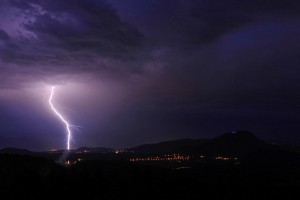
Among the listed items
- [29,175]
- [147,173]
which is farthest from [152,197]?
[29,175]

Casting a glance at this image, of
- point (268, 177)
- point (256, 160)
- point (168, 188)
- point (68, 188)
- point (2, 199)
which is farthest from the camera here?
point (256, 160)

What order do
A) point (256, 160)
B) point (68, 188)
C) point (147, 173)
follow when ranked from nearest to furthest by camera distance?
point (68, 188) < point (147, 173) < point (256, 160)

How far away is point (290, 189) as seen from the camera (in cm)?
9244

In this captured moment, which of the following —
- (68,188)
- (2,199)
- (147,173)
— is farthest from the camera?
(147,173)

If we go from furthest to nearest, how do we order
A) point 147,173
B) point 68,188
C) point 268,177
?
point 268,177
point 147,173
point 68,188

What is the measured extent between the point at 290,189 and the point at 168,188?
1154 inches

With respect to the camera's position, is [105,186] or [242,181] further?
[242,181]

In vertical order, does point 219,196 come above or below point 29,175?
below

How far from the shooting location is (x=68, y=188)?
264 ft

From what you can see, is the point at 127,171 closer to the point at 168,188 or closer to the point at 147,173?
the point at 147,173

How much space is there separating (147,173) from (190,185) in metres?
14.0

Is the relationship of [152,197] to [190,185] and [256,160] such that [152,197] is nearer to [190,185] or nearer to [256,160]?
[190,185]

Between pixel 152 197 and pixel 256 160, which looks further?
pixel 256 160

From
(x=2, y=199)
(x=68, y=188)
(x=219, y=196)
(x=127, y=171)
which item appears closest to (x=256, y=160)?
(x=127, y=171)
